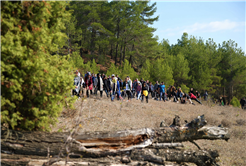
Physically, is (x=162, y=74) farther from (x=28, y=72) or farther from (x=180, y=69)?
(x=28, y=72)

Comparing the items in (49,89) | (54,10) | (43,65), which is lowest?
(49,89)

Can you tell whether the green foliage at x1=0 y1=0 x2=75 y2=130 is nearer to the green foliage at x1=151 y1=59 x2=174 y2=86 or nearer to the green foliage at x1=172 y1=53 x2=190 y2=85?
the green foliage at x1=151 y1=59 x2=174 y2=86

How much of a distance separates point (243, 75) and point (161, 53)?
2027cm

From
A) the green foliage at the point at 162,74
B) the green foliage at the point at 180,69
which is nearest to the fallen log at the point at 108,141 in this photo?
the green foliage at the point at 162,74

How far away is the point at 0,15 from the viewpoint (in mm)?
3955

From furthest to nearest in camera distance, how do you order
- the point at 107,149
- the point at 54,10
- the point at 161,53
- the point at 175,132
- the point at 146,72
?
the point at 161,53
the point at 146,72
the point at 175,132
the point at 54,10
the point at 107,149

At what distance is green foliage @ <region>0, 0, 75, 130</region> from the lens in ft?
12.6

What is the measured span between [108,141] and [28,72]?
2463 millimetres

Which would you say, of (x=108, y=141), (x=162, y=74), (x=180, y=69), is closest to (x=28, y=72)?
(x=108, y=141)

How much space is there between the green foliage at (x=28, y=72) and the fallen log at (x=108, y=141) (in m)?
0.33

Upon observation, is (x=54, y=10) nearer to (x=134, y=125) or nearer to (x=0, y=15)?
(x=0, y=15)

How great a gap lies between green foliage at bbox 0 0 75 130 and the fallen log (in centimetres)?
33

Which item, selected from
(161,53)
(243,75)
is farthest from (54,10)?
(243,75)

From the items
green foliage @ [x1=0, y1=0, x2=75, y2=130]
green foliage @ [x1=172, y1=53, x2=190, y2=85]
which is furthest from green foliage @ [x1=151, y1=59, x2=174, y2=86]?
green foliage @ [x1=0, y1=0, x2=75, y2=130]
